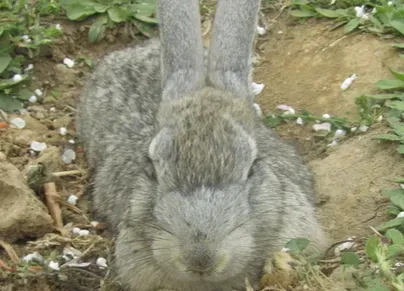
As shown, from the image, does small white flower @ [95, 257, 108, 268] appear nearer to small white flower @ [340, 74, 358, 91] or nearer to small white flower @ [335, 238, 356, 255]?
small white flower @ [335, 238, 356, 255]

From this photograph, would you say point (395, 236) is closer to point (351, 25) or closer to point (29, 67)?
point (351, 25)

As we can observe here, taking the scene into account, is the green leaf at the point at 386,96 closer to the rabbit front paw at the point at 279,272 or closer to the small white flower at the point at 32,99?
the rabbit front paw at the point at 279,272

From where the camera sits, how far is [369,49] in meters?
8.33

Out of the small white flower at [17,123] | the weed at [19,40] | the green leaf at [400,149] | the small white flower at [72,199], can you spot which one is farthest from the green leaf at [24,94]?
the green leaf at [400,149]

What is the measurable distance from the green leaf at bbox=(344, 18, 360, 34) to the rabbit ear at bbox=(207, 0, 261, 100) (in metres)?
1.87

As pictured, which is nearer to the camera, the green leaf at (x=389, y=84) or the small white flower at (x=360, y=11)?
the green leaf at (x=389, y=84)

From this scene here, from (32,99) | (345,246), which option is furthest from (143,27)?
(345,246)

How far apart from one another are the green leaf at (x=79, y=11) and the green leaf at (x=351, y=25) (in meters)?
2.15

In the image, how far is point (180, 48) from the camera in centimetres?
666

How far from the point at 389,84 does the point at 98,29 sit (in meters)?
2.69

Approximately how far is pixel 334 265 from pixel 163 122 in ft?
4.33

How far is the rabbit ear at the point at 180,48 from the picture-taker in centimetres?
656

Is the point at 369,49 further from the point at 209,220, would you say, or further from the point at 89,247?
the point at 209,220

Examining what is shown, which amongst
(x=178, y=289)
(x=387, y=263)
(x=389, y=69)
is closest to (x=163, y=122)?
(x=178, y=289)
